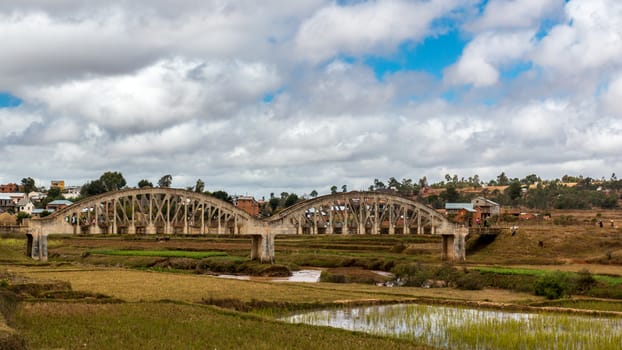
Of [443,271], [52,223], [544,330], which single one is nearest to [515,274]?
[443,271]

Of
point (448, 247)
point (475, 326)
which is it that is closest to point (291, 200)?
point (448, 247)

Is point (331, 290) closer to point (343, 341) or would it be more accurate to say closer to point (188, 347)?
Result: point (343, 341)

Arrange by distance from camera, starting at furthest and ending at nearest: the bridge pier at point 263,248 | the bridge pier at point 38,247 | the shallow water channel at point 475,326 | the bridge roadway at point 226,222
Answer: the bridge pier at point 263,248
the bridge roadway at point 226,222
the bridge pier at point 38,247
the shallow water channel at point 475,326

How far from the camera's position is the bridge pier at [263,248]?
73375 mm

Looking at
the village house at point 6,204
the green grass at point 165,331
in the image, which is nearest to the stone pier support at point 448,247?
the green grass at point 165,331

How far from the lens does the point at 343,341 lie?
1038 inches

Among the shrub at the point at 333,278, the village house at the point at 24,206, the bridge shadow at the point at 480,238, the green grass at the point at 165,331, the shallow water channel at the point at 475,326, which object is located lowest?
the shallow water channel at the point at 475,326

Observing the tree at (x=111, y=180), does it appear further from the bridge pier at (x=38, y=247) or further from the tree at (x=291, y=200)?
the bridge pier at (x=38, y=247)

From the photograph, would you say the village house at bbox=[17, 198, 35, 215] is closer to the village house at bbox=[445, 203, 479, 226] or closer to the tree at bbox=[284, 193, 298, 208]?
the tree at bbox=[284, 193, 298, 208]

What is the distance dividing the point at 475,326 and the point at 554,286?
54.9 feet

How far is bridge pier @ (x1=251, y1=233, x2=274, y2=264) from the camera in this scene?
241 ft

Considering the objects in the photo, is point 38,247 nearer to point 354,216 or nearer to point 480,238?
point 354,216

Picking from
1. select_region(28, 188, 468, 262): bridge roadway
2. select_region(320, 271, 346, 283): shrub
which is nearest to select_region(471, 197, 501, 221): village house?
select_region(28, 188, 468, 262): bridge roadway

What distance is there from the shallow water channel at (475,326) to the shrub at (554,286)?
959 centimetres
